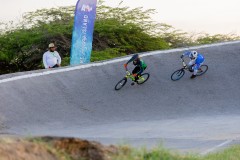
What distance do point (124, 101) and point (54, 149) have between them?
17943 millimetres

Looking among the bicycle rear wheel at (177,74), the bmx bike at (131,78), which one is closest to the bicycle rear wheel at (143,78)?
the bmx bike at (131,78)

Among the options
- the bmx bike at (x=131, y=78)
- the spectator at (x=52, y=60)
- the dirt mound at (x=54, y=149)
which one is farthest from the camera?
the bmx bike at (x=131, y=78)

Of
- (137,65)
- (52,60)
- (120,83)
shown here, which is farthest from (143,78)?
(52,60)

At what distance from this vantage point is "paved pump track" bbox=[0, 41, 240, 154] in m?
18.5

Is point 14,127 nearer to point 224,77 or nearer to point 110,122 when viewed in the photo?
point 110,122

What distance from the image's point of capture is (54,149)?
5023 mm

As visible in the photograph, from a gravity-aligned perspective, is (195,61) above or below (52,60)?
above

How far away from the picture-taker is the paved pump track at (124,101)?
727 inches

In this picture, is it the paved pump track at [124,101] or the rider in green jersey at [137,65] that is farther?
the rider in green jersey at [137,65]

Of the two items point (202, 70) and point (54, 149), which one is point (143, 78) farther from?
point (54, 149)

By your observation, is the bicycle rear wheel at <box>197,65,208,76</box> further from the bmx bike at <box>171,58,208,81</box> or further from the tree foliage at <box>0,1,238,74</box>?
the tree foliage at <box>0,1,238,74</box>

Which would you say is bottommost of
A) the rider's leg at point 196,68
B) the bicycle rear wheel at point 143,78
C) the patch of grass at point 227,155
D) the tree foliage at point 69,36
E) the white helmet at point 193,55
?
the patch of grass at point 227,155

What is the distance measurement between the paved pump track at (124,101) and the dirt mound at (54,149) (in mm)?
10496

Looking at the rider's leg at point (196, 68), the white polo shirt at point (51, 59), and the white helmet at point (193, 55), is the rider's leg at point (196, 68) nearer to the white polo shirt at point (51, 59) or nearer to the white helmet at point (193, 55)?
the white helmet at point (193, 55)
